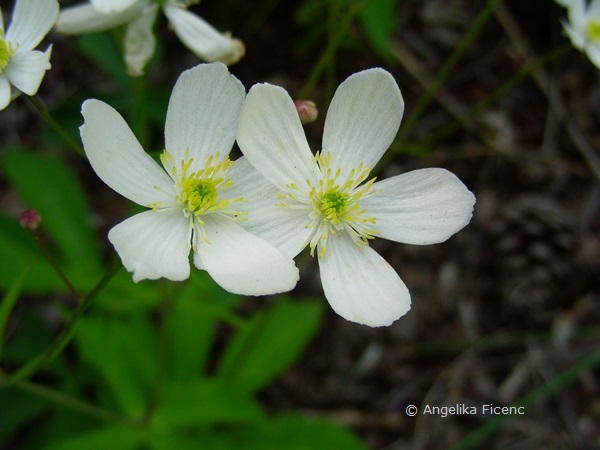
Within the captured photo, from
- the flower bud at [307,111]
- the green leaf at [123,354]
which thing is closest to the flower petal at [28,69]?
the flower bud at [307,111]

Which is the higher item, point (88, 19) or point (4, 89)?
point (88, 19)

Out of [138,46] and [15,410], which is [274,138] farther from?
[15,410]

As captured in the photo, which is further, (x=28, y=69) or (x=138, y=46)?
(x=138, y=46)

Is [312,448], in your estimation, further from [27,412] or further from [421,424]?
[27,412]

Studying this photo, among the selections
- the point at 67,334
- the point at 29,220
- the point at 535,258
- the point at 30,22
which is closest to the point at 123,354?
the point at 67,334

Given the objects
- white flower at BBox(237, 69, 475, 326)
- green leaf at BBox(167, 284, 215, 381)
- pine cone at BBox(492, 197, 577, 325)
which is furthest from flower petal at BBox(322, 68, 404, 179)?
pine cone at BBox(492, 197, 577, 325)

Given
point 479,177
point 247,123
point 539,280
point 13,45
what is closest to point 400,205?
point 247,123
